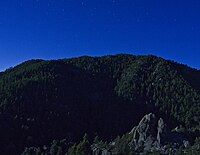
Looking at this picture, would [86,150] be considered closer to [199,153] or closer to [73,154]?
[73,154]

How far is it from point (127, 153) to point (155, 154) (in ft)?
34.1

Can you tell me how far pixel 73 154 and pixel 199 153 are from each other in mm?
54320

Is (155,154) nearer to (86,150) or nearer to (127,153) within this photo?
(127,153)

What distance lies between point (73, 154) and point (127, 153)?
3210 centimetres

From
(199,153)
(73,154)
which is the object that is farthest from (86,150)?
(199,153)

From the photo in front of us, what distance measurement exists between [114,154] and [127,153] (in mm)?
4959

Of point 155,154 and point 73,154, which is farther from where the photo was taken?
point 155,154

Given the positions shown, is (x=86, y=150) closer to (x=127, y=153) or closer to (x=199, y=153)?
(x=127, y=153)

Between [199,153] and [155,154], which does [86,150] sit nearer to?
[155,154]

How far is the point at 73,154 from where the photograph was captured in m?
166

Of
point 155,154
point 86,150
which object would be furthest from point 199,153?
point 86,150

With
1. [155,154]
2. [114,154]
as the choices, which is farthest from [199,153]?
[114,154]

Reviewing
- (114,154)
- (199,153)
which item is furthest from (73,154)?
(199,153)

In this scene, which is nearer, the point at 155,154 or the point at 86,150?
the point at 86,150
